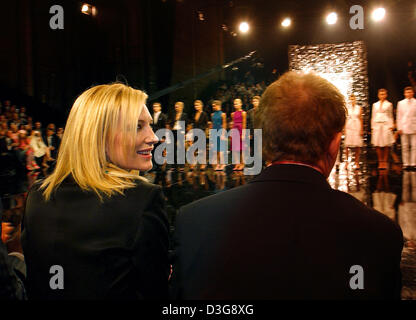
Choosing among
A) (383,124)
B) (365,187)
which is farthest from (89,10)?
(365,187)

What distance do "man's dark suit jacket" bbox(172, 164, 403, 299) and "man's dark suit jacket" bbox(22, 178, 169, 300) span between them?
0.22 meters

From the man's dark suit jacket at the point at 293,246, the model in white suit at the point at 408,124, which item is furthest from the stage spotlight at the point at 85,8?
the man's dark suit jacket at the point at 293,246

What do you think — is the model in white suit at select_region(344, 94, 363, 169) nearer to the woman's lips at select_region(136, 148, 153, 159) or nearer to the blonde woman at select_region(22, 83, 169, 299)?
the woman's lips at select_region(136, 148, 153, 159)

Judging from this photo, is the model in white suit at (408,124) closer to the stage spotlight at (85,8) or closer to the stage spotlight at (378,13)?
the stage spotlight at (378,13)

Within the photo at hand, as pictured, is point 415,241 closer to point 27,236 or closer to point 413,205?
point 413,205

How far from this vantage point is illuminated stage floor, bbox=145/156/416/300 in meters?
3.50

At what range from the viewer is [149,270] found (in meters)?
1.22

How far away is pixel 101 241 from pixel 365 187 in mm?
5510

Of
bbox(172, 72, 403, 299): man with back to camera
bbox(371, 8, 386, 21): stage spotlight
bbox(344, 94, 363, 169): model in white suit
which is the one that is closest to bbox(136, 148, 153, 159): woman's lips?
bbox(172, 72, 403, 299): man with back to camera

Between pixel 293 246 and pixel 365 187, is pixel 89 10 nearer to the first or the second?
pixel 365 187

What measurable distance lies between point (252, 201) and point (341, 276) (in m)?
0.28

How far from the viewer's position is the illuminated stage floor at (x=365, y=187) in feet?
11.5

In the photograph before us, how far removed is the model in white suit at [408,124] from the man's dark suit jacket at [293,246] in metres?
7.28

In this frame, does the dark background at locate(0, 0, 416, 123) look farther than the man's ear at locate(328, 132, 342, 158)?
Yes
